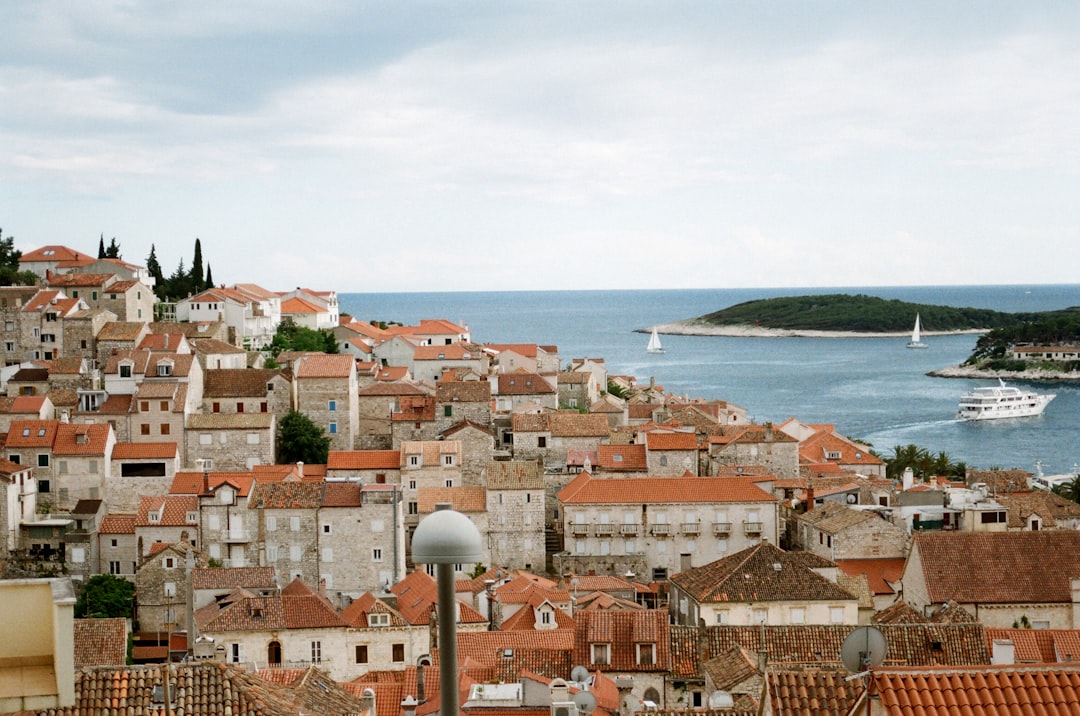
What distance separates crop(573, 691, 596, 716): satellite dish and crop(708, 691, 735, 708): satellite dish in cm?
265

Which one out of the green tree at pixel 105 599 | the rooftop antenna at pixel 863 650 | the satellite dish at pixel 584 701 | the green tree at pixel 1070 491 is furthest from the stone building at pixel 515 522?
the rooftop antenna at pixel 863 650

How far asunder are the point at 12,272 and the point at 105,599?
137 feet

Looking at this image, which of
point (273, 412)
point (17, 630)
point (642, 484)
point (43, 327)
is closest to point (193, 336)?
point (43, 327)

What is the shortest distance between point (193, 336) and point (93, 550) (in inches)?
902

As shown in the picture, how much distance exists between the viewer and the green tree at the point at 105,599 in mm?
41656

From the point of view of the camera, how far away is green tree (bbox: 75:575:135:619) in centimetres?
4166

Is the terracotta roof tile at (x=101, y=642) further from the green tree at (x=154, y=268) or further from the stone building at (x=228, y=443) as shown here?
the green tree at (x=154, y=268)

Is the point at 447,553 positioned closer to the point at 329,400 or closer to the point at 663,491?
the point at 663,491

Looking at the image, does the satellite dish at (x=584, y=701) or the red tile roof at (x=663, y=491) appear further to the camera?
the red tile roof at (x=663, y=491)

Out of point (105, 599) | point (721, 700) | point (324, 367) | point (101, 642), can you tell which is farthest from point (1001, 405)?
point (721, 700)

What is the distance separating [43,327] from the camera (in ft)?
207

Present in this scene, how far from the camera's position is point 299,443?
180 ft

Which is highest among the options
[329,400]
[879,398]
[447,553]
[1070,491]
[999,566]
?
[447,553]

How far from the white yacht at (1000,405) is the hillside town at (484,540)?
56497 millimetres
